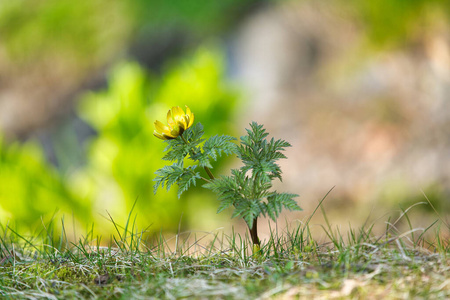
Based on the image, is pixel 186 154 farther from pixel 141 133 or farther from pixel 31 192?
pixel 31 192

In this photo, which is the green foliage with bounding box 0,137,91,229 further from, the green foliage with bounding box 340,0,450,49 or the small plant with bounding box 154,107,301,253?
the green foliage with bounding box 340,0,450,49

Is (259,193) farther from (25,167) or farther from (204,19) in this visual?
(204,19)

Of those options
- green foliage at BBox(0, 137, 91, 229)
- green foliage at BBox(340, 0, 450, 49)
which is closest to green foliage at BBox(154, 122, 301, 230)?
green foliage at BBox(0, 137, 91, 229)

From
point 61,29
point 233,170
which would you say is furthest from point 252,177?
point 61,29

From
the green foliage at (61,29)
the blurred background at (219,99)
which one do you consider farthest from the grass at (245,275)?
the green foliage at (61,29)

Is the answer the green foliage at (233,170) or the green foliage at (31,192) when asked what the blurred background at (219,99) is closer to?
the green foliage at (31,192)

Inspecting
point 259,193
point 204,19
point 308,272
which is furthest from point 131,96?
point 204,19
